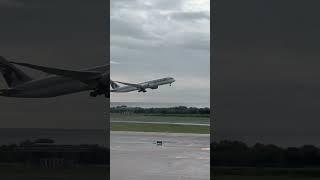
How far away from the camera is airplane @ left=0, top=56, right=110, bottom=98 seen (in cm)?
537

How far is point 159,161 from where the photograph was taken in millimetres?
8531

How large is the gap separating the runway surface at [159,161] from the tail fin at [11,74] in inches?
74.5

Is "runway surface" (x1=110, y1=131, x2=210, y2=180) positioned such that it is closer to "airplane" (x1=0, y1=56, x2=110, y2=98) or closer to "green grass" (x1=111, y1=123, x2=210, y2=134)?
"airplane" (x1=0, y1=56, x2=110, y2=98)

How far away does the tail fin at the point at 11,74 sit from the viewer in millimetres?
5445

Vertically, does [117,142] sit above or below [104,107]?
below

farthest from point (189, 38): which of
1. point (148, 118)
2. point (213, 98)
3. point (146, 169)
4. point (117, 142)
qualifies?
point (148, 118)

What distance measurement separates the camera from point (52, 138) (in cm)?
534

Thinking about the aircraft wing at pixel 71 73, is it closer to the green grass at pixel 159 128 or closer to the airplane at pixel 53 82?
the airplane at pixel 53 82

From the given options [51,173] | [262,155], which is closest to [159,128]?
[51,173]

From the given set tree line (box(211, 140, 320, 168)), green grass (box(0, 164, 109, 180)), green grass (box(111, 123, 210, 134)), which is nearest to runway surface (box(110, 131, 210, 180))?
green grass (box(0, 164, 109, 180))

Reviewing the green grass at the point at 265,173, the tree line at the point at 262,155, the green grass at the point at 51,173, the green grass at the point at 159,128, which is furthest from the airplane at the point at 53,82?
the green grass at the point at 159,128

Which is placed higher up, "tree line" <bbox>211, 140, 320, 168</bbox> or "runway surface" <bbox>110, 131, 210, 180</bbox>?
"tree line" <bbox>211, 140, 320, 168</bbox>

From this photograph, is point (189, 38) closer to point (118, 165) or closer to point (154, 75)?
point (118, 165)

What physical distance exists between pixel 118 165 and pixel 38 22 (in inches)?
130
